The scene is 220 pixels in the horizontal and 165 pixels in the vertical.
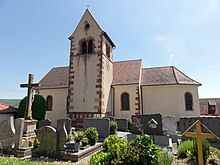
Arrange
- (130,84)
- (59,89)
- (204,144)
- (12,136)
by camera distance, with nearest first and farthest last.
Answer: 1. (204,144)
2. (12,136)
3. (130,84)
4. (59,89)

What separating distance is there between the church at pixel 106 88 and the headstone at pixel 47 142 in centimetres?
873

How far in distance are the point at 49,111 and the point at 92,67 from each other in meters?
8.66

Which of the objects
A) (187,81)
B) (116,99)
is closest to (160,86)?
(187,81)

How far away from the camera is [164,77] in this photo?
1973 cm

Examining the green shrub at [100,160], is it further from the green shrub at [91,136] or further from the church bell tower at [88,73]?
the church bell tower at [88,73]

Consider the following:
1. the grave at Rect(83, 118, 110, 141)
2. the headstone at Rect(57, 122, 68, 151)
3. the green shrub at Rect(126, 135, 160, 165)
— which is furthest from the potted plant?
the green shrub at Rect(126, 135, 160, 165)

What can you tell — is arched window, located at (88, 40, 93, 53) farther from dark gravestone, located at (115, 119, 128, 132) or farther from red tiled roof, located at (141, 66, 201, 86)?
dark gravestone, located at (115, 119, 128, 132)

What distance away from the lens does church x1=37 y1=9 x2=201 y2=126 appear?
17516 mm

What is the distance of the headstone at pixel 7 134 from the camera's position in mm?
8430

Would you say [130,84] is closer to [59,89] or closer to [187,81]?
[187,81]

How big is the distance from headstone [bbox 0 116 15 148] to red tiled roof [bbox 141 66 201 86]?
14.7 m

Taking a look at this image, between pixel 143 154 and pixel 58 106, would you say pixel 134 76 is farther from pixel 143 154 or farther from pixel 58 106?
pixel 143 154

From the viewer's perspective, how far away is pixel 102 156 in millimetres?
5328

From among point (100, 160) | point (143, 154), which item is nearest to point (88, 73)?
point (100, 160)
